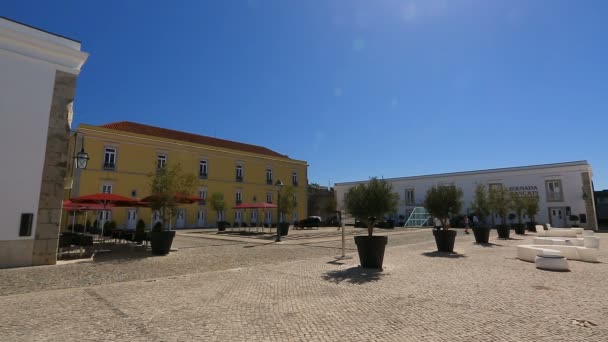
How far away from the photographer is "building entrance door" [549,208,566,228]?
34716 millimetres

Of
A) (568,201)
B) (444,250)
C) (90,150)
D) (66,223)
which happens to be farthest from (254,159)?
(568,201)

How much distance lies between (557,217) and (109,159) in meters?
45.4

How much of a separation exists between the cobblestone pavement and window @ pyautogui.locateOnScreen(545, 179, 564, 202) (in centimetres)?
3284

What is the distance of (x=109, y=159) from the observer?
97.2ft

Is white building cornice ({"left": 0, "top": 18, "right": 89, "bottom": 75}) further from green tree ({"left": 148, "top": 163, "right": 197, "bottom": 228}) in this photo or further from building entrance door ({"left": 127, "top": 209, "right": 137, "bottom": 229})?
building entrance door ({"left": 127, "top": 209, "right": 137, "bottom": 229})

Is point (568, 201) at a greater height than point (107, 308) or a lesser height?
greater

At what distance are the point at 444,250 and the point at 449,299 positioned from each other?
7471 mm

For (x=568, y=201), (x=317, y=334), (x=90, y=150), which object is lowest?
(x=317, y=334)

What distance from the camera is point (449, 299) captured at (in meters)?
5.70

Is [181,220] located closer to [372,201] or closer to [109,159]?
[109,159]

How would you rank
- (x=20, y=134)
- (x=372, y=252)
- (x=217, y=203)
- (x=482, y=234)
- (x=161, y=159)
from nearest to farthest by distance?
(x=372, y=252), (x=20, y=134), (x=482, y=234), (x=217, y=203), (x=161, y=159)

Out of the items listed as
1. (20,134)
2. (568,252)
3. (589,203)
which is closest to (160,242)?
(20,134)

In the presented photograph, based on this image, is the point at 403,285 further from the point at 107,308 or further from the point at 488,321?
the point at 107,308

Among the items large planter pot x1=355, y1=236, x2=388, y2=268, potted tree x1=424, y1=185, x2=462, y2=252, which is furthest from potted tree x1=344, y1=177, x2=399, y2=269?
potted tree x1=424, y1=185, x2=462, y2=252
